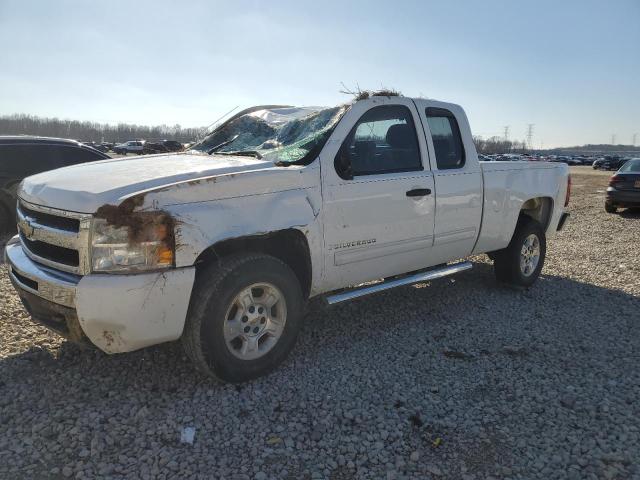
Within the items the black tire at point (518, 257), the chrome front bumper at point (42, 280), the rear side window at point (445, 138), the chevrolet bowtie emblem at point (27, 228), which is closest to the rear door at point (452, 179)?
the rear side window at point (445, 138)

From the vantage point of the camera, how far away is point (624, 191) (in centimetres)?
1325

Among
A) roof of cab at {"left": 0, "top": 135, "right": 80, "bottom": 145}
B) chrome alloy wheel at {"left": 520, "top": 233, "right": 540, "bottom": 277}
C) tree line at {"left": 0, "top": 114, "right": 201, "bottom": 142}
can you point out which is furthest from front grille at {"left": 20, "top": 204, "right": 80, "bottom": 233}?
tree line at {"left": 0, "top": 114, "right": 201, "bottom": 142}

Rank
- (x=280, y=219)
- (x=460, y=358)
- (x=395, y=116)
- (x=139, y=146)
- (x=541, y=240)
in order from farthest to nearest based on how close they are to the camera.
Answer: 1. (x=139, y=146)
2. (x=541, y=240)
3. (x=395, y=116)
4. (x=460, y=358)
5. (x=280, y=219)

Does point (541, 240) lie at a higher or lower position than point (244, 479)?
higher

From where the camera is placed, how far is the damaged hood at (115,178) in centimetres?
299

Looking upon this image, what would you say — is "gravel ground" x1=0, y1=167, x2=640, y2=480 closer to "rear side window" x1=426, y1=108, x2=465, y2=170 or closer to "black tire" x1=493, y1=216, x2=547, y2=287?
"black tire" x1=493, y1=216, x2=547, y2=287

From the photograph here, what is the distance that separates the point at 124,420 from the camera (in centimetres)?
307

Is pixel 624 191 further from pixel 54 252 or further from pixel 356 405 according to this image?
pixel 54 252

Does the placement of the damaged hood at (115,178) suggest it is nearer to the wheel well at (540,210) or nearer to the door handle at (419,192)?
the door handle at (419,192)

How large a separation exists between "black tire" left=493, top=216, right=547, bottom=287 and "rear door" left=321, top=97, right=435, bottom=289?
167 cm

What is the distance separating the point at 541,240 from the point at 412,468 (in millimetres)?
4281

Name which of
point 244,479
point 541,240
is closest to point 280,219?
point 244,479

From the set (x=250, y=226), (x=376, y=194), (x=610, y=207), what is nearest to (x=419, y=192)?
(x=376, y=194)

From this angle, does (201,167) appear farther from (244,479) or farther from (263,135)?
(244,479)
